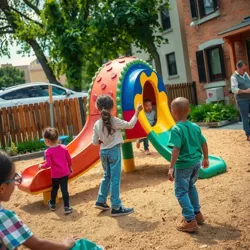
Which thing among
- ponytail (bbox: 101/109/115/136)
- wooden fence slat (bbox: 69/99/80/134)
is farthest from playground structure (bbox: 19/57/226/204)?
wooden fence slat (bbox: 69/99/80/134)

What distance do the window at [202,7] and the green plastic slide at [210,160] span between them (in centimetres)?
1146

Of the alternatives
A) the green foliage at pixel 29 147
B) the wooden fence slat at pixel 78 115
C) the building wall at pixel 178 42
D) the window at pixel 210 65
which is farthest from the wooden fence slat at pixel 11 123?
the building wall at pixel 178 42

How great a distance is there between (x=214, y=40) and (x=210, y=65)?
127cm

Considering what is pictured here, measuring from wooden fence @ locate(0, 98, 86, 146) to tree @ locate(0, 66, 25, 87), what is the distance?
49.7 meters

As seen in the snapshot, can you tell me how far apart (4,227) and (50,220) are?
9.77 feet

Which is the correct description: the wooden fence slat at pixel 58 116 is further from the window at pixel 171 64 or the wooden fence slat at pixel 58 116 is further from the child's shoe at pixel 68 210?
the window at pixel 171 64

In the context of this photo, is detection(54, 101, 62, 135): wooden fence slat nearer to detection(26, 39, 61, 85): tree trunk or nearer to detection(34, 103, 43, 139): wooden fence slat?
detection(34, 103, 43, 139): wooden fence slat

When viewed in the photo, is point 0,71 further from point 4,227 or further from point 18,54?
point 4,227

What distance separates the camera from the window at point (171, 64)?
2052cm

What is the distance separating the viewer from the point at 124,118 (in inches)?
229

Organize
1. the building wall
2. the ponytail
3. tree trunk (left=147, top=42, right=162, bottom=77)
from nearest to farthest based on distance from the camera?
the ponytail
tree trunk (left=147, top=42, right=162, bottom=77)
the building wall

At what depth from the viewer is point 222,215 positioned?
3.80 meters

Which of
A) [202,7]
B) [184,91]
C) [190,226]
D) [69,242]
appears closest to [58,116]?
[184,91]

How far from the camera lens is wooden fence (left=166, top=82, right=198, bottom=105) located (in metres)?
16.4
